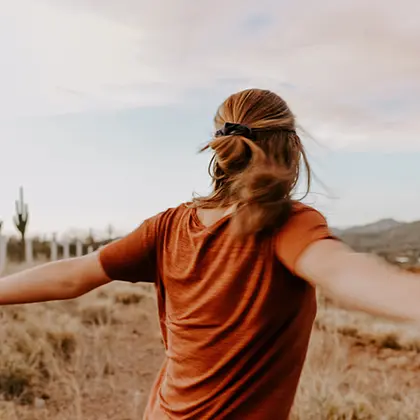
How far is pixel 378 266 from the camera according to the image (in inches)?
60.0

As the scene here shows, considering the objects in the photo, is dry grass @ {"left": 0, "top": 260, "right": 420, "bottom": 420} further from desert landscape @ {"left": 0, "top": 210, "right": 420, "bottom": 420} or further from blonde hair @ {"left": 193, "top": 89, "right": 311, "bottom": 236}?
blonde hair @ {"left": 193, "top": 89, "right": 311, "bottom": 236}

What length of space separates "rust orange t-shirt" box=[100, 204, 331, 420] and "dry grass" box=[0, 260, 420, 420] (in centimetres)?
269

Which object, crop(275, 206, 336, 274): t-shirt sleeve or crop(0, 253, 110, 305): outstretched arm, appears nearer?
crop(275, 206, 336, 274): t-shirt sleeve

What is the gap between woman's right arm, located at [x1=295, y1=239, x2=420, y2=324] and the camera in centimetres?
144

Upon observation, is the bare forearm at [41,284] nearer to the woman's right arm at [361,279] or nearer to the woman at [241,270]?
the woman at [241,270]

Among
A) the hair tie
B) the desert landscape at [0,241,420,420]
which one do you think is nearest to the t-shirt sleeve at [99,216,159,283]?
the hair tie

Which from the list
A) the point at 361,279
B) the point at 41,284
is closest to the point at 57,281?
the point at 41,284

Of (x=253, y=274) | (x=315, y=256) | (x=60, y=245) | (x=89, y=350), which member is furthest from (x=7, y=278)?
(x=60, y=245)

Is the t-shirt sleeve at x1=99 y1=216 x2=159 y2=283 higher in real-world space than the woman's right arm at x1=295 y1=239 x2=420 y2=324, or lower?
higher

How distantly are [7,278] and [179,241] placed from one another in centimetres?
55

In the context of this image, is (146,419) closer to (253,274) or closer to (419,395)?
(253,274)

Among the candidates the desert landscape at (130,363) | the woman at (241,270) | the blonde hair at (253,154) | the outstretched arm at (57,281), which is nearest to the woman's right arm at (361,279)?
the woman at (241,270)

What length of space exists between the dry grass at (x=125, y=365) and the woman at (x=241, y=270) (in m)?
2.68

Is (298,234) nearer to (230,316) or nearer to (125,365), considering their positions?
(230,316)
